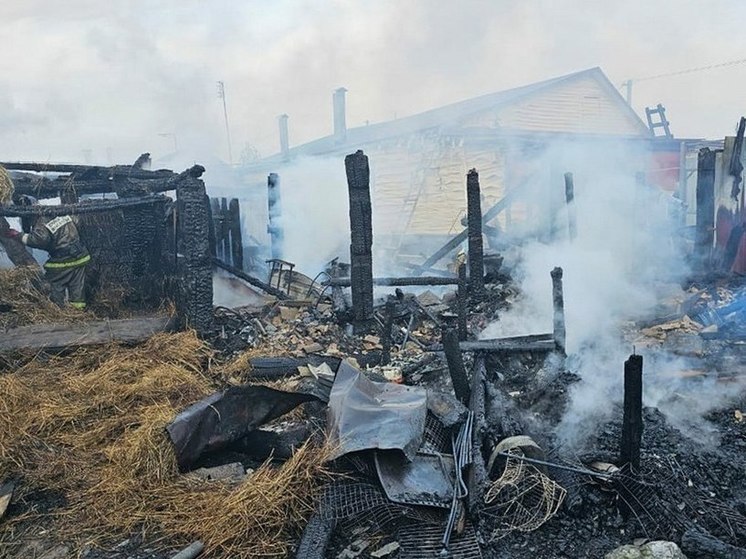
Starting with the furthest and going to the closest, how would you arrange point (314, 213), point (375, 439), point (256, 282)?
point (314, 213) → point (256, 282) → point (375, 439)

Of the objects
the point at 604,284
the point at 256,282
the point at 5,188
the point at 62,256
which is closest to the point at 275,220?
the point at 256,282

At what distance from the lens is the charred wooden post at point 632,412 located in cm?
369

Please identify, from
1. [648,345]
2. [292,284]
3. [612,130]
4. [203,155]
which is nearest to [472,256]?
[648,345]

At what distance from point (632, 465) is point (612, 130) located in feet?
78.3

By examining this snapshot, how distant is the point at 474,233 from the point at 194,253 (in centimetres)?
430

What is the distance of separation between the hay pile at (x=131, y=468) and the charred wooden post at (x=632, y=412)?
223cm

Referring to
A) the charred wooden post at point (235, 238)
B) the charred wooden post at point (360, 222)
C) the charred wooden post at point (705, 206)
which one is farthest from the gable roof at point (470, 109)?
the charred wooden post at point (360, 222)

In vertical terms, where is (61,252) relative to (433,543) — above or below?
above

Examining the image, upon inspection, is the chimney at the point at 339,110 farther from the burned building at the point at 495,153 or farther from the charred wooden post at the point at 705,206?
the charred wooden post at the point at 705,206

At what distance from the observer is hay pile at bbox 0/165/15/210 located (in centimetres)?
783

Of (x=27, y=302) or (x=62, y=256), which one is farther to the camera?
(x=62, y=256)

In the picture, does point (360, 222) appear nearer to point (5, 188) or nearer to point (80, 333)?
point (80, 333)

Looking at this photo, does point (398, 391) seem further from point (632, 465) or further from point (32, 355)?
point (32, 355)

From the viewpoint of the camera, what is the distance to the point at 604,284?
925cm
